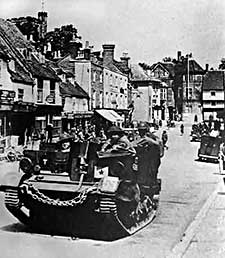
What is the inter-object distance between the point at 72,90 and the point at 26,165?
0.93 ft

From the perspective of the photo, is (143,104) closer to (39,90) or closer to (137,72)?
(137,72)

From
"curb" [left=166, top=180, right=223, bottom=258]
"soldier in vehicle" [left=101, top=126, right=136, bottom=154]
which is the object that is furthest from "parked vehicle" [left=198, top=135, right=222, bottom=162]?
"soldier in vehicle" [left=101, top=126, right=136, bottom=154]

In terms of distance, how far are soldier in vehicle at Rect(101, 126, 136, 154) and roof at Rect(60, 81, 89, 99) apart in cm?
16

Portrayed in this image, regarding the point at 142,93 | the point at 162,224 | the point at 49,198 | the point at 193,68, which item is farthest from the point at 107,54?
the point at 162,224

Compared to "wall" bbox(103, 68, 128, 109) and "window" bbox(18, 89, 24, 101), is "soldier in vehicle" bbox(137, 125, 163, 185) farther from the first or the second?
"window" bbox(18, 89, 24, 101)

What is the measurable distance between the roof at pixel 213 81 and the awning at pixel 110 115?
300mm

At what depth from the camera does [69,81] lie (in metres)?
1.94

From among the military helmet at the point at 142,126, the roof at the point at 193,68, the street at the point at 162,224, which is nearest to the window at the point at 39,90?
the street at the point at 162,224

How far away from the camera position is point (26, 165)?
6.30 ft

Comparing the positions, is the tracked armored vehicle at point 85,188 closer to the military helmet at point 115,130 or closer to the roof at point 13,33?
the military helmet at point 115,130

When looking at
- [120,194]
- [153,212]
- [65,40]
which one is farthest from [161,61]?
[153,212]

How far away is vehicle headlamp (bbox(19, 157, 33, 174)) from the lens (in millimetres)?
1906

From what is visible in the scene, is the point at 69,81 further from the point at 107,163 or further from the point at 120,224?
the point at 120,224

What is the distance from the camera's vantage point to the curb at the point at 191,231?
1.82 m
